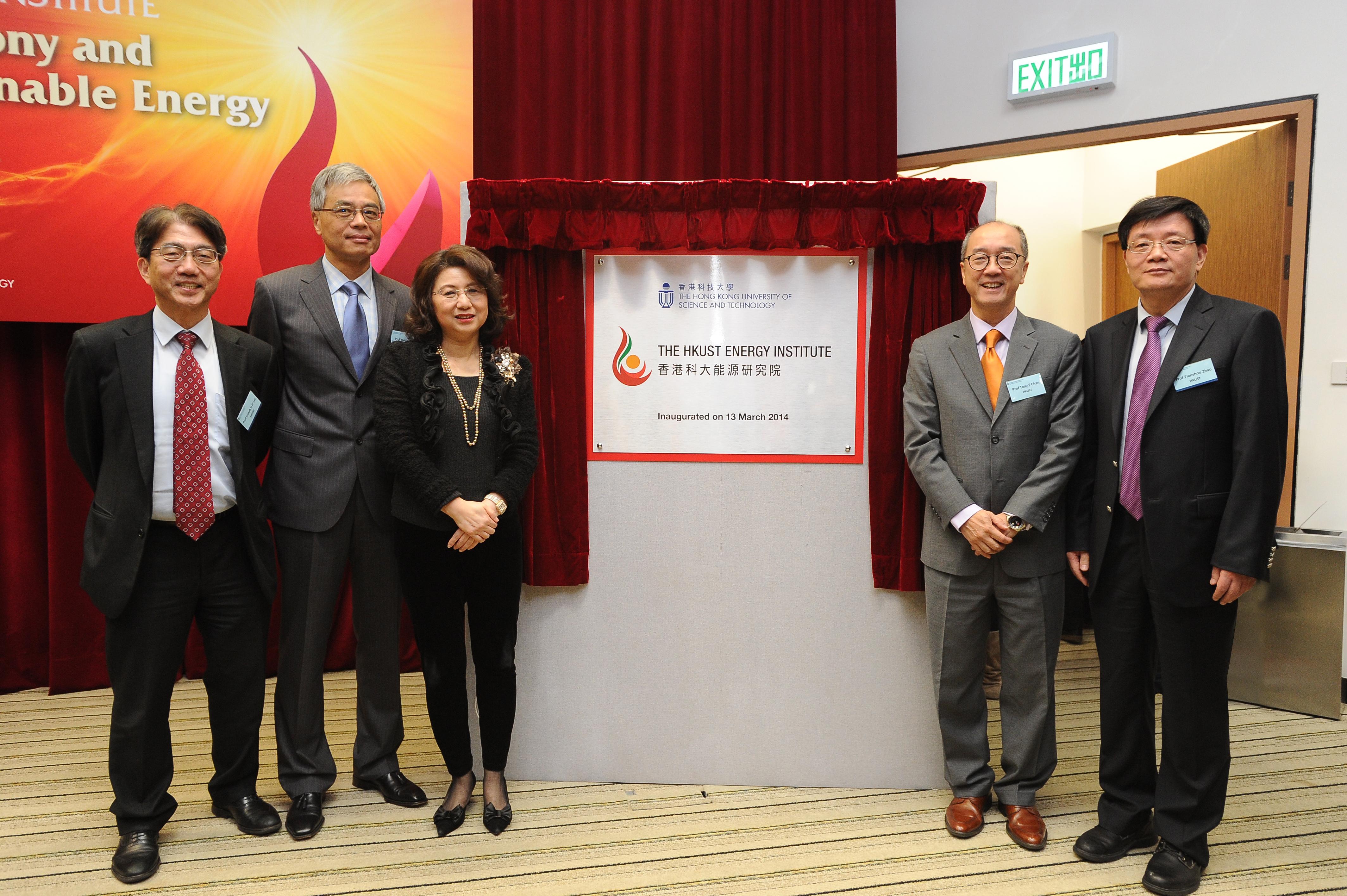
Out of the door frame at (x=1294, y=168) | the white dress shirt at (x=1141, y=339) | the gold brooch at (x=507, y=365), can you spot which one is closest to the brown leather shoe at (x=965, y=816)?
the white dress shirt at (x=1141, y=339)

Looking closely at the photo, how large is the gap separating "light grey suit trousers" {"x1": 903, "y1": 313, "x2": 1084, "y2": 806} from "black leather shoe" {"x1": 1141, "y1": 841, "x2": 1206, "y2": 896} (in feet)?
1.09

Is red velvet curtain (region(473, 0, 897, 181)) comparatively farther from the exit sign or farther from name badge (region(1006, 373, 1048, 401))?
name badge (region(1006, 373, 1048, 401))

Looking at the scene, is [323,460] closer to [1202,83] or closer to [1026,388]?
[1026,388]

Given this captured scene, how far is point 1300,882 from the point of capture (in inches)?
86.7

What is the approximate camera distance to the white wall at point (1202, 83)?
352 cm

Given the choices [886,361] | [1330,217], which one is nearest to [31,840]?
[886,361]

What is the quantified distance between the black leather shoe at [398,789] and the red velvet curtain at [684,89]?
2698 millimetres

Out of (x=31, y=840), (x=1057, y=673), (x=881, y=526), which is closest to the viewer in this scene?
(x=31, y=840)

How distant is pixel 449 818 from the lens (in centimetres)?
243

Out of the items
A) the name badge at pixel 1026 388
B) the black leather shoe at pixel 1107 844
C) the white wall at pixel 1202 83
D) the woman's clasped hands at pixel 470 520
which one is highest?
the white wall at pixel 1202 83

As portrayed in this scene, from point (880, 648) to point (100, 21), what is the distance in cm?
→ 386

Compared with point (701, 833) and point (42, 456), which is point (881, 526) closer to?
point (701, 833)

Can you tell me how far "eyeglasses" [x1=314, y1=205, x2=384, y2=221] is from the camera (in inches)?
96.6

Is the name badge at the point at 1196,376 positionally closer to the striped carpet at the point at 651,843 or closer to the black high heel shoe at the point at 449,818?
the striped carpet at the point at 651,843
